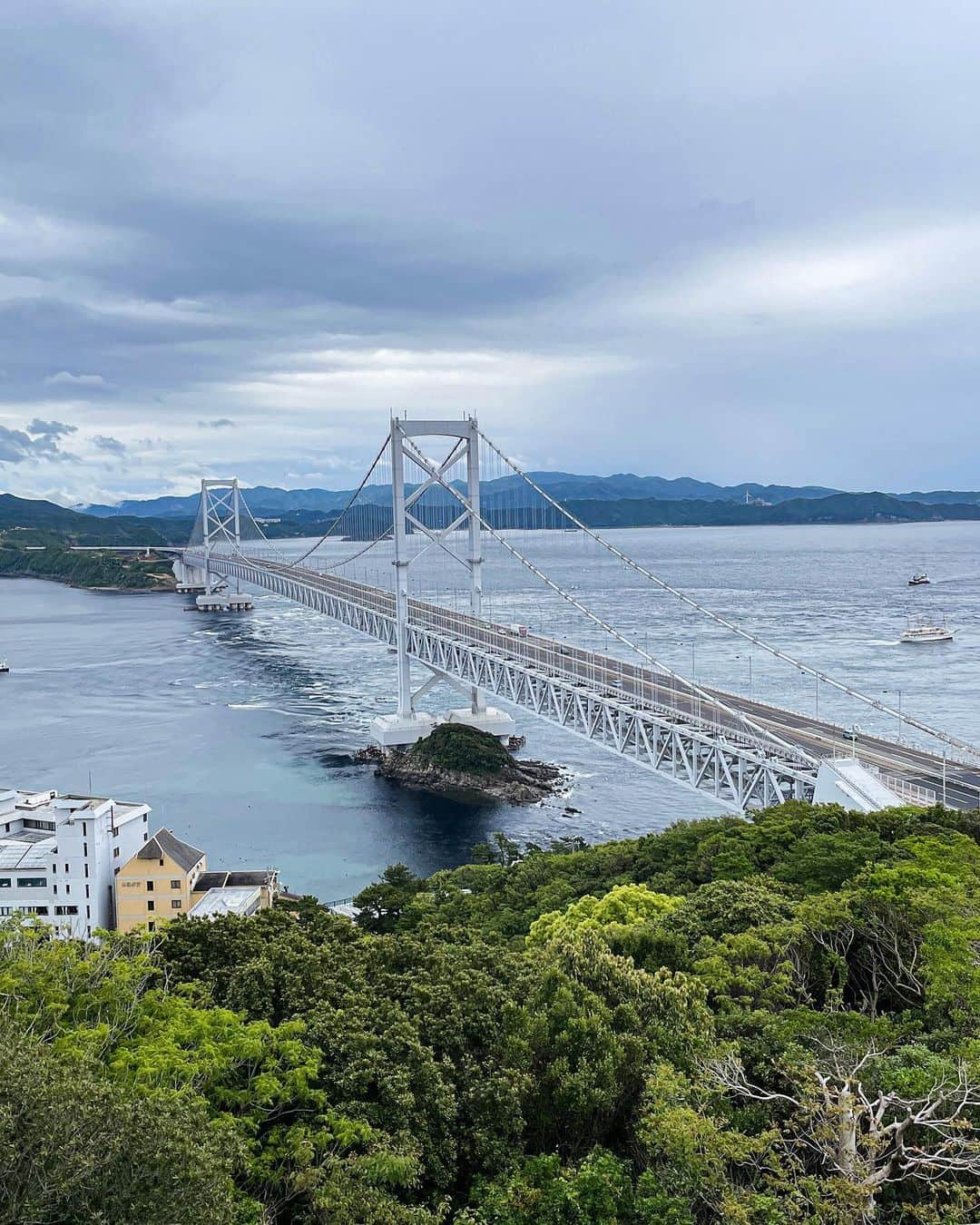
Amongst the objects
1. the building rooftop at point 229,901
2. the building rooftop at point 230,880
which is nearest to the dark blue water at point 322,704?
the building rooftop at point 230,880

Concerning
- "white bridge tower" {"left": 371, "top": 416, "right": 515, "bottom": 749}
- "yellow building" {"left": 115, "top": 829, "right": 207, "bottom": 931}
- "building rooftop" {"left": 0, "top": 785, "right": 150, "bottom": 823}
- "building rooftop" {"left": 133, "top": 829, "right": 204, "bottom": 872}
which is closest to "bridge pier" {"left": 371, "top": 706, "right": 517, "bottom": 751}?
"white bridge tower" {"left": 371, "top": 416, "right": 515, "bottom": 749}

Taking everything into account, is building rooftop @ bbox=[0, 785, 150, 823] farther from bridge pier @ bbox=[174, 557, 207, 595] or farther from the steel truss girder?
bridge pier @ bbox=[174, 557, 207, 595]

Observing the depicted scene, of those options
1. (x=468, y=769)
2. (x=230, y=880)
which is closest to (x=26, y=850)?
(x=230, y=880)

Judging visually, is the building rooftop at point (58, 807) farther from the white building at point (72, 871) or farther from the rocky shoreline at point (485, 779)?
the rocky shoreline at point (485, 779)

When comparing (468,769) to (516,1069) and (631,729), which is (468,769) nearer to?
(631,729)

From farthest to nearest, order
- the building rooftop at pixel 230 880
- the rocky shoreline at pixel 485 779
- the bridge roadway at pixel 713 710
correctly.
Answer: the rocky shoreline at pixel 485 779
the bridge roadway at pixel 713 710
the building rooftop at pixel 230 880

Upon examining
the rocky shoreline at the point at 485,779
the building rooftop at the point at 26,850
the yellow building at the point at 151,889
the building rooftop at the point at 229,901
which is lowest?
the rocky shoreline at the point at 485,779
